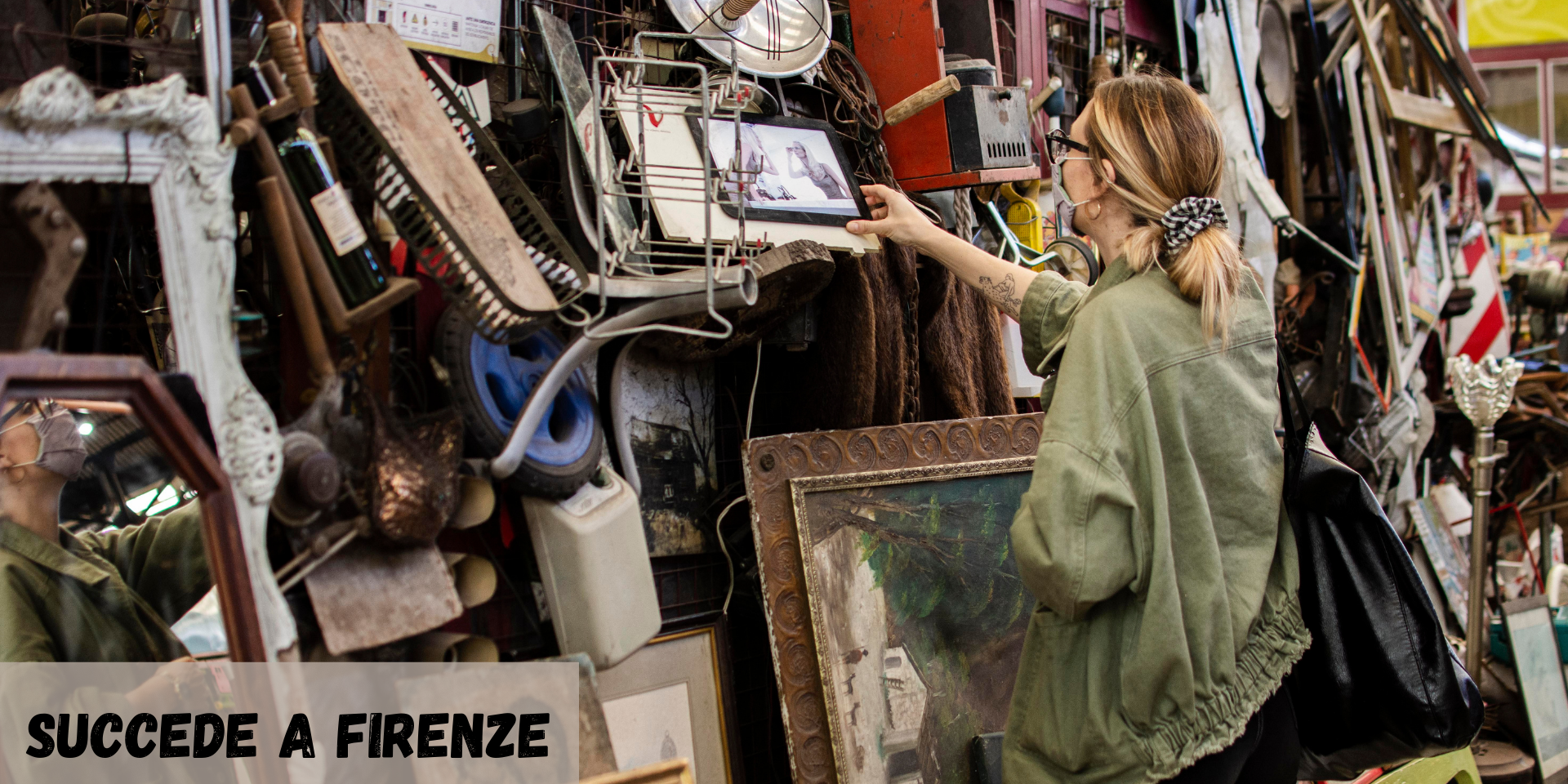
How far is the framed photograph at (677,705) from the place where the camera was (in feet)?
7.09

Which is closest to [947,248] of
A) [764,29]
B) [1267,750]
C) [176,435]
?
[764,29]

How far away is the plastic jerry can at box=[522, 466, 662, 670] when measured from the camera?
1905 mm

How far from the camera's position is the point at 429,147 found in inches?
67.0

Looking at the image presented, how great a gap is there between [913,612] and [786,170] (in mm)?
992

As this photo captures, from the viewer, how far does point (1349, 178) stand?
15.9 feet

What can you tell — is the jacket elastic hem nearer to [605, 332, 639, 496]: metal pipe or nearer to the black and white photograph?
[605, 332, 639, 496]: metal pipe

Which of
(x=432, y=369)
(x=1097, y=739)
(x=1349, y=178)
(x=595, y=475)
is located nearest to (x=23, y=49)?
(x=432, y=369)

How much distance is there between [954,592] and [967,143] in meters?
1.04

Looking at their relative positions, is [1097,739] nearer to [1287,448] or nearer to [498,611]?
[1287,448]

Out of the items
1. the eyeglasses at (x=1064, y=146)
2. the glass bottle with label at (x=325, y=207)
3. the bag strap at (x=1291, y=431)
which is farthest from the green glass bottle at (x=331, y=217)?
the bag strap at (x=1291, y=431)

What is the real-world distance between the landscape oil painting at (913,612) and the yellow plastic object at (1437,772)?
4.47 feet

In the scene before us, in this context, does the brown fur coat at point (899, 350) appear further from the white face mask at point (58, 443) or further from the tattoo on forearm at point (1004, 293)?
the white face mask at point (58, 443)

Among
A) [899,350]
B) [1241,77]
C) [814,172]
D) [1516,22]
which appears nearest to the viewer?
[814,172]

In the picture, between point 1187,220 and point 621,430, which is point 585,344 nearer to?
point 621,430
